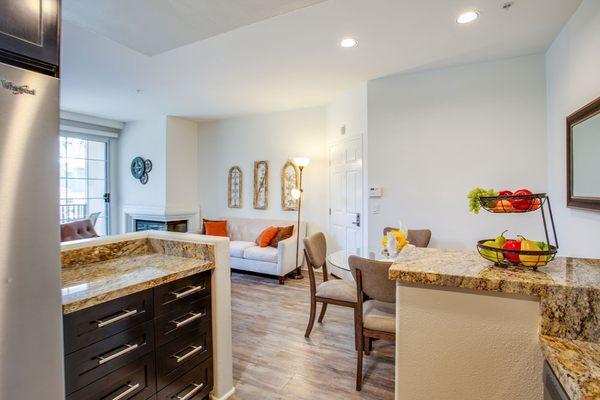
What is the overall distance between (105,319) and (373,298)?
1.57m

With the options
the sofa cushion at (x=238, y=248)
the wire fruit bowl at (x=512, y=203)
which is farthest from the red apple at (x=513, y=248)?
the sofa cushion at (x=238, y=248)

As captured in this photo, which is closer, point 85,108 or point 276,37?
point 276,37

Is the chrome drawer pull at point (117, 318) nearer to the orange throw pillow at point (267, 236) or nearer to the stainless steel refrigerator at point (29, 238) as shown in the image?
the stainless steel refrigerator at point (29, 238)

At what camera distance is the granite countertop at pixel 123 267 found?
4.33ft

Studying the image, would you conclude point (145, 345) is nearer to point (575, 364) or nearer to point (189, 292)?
point (189, 292)

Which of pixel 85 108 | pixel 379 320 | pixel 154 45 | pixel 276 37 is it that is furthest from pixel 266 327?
pixel 85 108

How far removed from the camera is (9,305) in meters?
0.91

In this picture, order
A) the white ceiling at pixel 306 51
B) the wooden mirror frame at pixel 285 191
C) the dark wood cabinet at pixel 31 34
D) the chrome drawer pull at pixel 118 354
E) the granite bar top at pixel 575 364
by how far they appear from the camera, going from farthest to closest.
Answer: the wooden mirror frame at pixel 285 191 < the white ceiling at pixel 306 51 < the chrome drawer pull at pixel 118 354 < the dark wood cabinet at pixel 31 34 < the granite bar top at pixel 575 364

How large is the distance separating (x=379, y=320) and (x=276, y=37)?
8.18 ft

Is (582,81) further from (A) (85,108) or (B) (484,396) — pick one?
(A) (85,108)

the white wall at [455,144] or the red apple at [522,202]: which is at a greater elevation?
the white wall at [455,144]

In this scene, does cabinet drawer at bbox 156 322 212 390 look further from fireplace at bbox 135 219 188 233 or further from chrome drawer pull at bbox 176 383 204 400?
fireplace at bbox 135 219 188 233

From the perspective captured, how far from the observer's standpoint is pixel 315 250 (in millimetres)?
2801

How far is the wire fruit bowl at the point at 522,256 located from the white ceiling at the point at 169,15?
134cm
